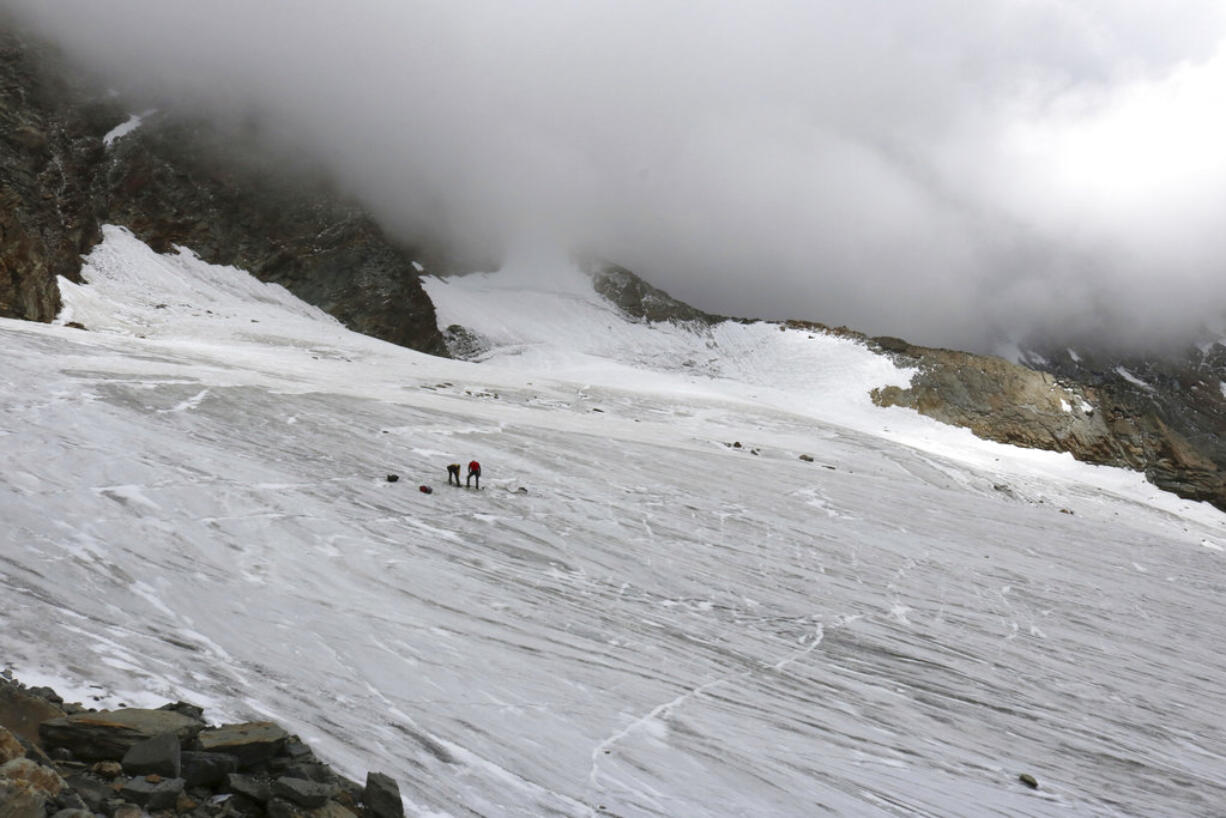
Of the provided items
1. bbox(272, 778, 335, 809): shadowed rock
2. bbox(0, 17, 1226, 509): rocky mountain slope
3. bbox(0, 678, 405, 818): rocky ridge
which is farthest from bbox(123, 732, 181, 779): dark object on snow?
bbox(0, 17, 1226, 509): rocky mountain slope

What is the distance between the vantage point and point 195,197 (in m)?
58.0

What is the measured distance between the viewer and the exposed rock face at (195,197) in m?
51.5

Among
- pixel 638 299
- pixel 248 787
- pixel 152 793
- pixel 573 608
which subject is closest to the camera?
pixel 152 793

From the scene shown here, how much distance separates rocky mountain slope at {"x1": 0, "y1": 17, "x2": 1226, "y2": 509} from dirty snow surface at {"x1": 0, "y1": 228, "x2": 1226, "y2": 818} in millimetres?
30417

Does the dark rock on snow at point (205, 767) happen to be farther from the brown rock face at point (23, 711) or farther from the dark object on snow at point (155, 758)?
the brown rock face at point (23, 711)

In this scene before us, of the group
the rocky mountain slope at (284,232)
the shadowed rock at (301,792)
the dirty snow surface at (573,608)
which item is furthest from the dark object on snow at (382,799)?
the rocky mountain slope at (284,232)

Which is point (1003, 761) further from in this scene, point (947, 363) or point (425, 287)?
point (425, 287)

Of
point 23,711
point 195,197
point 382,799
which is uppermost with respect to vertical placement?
point 195,197

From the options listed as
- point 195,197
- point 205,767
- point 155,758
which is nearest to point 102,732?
point 155,758

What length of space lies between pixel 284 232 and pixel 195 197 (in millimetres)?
6207

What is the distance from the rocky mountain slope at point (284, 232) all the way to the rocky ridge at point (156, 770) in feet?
169

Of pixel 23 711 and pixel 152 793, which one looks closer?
pixel 152 793

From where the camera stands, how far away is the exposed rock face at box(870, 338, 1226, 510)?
56.3 metres

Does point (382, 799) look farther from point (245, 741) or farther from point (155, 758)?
point (155, 758)
